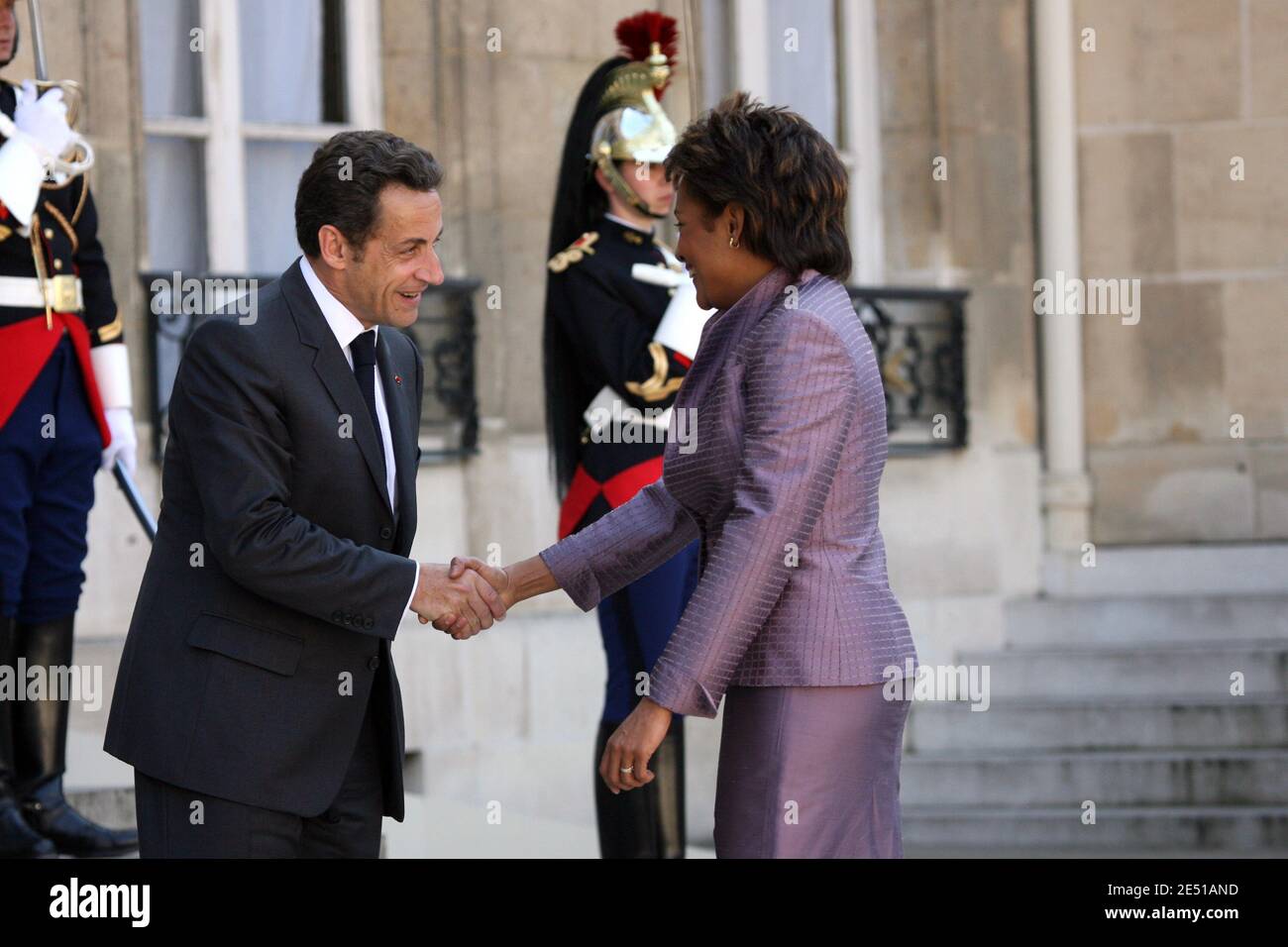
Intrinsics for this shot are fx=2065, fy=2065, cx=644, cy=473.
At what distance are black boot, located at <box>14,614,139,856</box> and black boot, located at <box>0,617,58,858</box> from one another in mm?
22

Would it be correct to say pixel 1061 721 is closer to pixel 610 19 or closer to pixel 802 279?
pixel 610 19

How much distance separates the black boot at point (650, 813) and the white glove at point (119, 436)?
1.37m

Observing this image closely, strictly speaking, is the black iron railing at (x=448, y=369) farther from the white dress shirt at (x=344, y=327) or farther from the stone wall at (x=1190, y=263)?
the white dress shirt at (x=344, y=327)

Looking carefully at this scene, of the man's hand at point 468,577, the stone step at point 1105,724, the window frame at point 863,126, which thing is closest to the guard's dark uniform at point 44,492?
the man's hand at point 468,577

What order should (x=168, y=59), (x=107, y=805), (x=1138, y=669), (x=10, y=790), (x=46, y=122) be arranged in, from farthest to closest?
(x=1138, y=669)
(x=168, y=59)
(x=107, y=805)
(x=46, y=122)
(x=10, y=790)

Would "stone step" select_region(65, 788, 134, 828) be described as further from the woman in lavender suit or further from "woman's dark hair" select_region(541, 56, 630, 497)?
the woman in lavender suit

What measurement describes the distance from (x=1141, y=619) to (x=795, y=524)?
588 centimetres

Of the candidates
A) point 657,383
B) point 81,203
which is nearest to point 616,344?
point 657,383

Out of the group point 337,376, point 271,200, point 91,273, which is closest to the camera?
point 337,376

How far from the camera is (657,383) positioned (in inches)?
196

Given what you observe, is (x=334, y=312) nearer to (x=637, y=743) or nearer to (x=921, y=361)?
(x=637, y=743)

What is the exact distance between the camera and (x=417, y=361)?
371 cm
